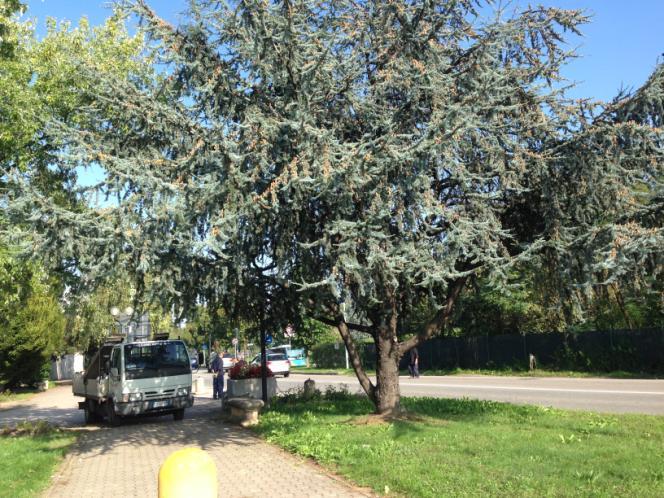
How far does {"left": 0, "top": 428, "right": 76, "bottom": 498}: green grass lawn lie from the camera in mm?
8438

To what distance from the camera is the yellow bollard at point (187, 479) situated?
3.77m

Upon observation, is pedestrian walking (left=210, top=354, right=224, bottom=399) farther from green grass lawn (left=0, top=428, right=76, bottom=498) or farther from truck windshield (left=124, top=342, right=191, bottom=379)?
green grass lawn (left=0, top=428, right=76, bottom=498)

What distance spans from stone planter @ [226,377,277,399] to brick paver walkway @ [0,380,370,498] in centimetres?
259

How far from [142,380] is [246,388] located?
11.2ft

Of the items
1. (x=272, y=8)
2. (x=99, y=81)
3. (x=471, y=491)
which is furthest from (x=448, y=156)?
(x=99, y=81)

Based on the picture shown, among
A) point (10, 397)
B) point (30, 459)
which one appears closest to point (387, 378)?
point (30, 459)

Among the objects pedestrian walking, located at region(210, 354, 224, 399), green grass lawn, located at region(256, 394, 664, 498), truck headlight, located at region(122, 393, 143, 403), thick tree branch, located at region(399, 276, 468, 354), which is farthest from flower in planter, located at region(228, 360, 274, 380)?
thick tree branch, located at region(399, 276, 468, 354)

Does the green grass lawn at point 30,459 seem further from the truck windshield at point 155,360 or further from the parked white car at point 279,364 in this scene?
the parked white car at point 279,364

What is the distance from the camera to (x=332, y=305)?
11.8 metres

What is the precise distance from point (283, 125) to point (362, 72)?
2.43 m

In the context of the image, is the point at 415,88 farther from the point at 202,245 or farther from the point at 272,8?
the point at 202,245

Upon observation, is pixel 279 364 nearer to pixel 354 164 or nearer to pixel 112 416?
pixel 112 416

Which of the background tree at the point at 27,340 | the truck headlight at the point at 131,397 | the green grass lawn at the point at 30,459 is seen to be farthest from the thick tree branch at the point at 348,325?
the background tree at the point at 27,340

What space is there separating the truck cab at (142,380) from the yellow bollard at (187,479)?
12543 millimetres
